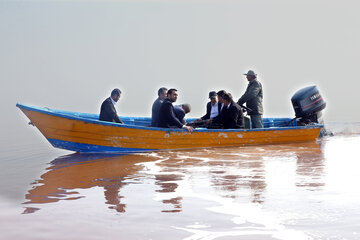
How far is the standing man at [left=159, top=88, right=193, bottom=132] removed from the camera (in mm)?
9258

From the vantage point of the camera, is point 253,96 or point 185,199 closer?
point 185,199

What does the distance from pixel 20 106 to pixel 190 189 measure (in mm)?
Answer: 5771

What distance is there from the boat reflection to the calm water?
0.05 ft

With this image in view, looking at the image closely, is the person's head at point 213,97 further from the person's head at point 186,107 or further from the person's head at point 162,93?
the person's head at point 162,93

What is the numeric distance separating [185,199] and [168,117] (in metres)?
5.19

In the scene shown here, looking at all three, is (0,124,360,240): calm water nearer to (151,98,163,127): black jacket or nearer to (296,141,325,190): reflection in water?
(296,141,325,190): reflection in water

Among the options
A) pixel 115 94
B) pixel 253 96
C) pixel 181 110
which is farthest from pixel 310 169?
pixel 115 94

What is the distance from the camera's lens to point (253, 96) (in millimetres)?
11070

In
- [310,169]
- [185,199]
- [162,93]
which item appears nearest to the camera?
[185,199]

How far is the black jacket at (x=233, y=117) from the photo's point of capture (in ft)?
33.7

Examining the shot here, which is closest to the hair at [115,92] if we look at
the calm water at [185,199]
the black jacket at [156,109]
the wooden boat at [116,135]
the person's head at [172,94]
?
the wooden boat at [116,135]

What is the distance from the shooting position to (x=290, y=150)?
10.1m

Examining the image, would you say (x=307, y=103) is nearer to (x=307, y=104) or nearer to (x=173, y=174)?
(x=307, y=104)

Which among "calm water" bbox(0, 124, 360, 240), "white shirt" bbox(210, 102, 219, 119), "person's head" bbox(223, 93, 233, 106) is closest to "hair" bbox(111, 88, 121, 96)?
"calm water" bbox(0, 124, 360, 240)
